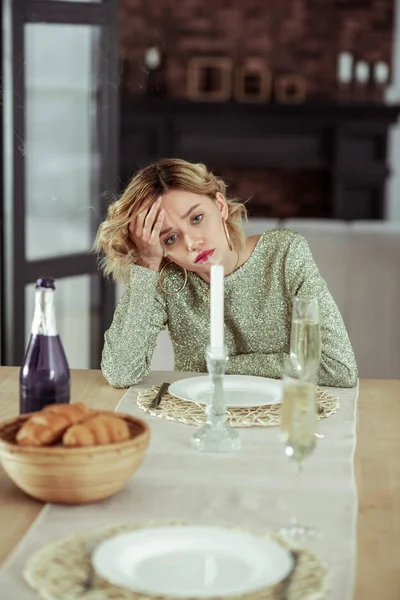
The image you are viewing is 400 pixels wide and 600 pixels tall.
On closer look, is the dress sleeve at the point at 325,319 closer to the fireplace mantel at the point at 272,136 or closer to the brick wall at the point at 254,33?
the fireplace mantel at the point at 272,136

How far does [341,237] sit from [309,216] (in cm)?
416

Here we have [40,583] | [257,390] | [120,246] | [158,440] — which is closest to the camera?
[40,583]

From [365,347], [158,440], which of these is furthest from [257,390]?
[365,347]

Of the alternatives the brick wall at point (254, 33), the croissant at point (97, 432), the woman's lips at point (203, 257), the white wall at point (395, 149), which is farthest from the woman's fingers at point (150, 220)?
the white wall at point (395, 149)

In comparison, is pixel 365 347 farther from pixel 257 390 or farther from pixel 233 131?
pixel 233 131

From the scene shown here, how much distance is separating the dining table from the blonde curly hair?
0.96 ft

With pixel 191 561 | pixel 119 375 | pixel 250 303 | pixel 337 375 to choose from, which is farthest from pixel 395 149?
pixel 191 561

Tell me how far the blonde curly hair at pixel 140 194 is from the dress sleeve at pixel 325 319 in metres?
0.22

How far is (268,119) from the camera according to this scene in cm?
704

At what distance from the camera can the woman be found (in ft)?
5.88

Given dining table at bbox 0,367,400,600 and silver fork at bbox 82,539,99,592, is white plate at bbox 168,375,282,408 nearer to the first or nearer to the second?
dining table at bbox 0,367,400,600

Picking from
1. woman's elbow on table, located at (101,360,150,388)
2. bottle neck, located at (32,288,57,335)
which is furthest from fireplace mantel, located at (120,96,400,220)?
bottle neck, located at (32,288,57,335)

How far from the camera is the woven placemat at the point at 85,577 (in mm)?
803

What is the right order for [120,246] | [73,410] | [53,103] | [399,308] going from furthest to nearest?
1. [53,103]
2. [399,308]
3. [120,246]
4. [73,410]
